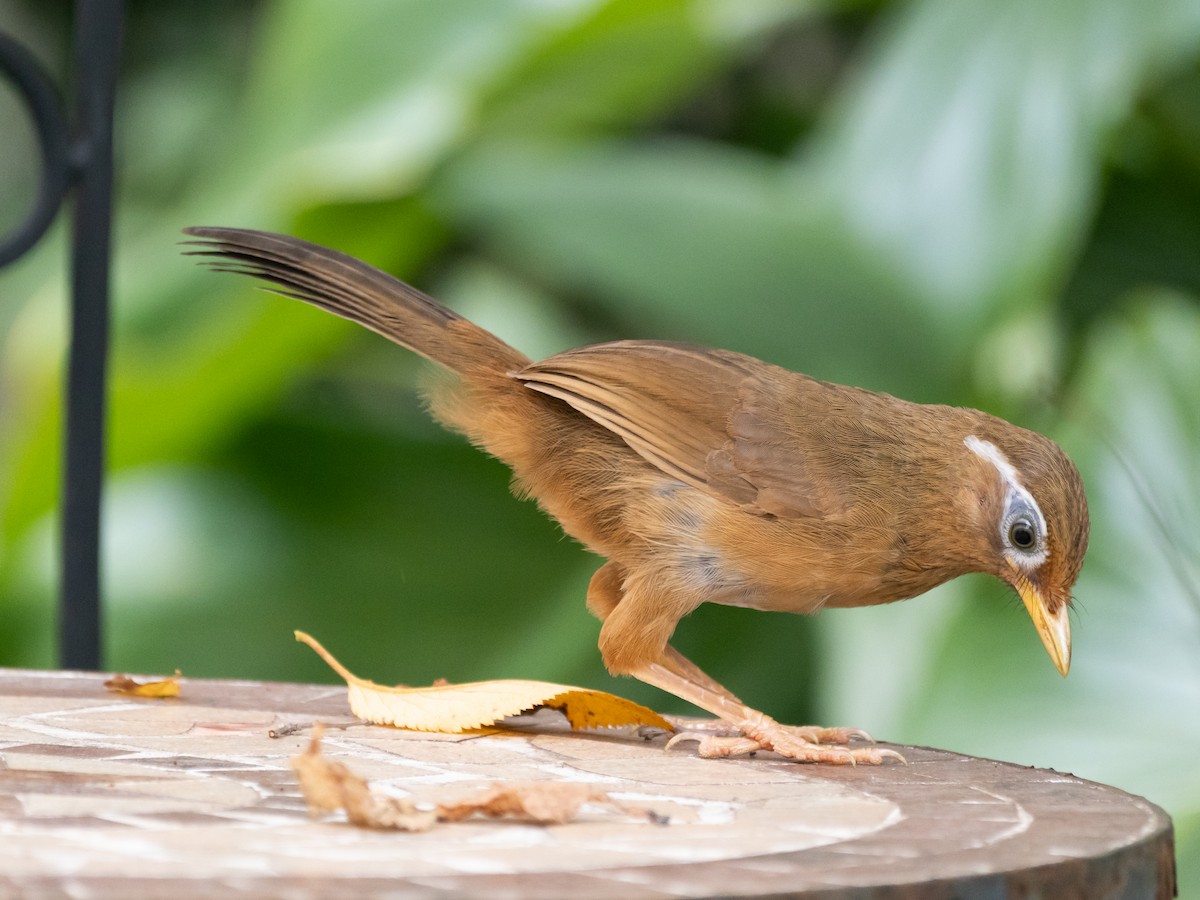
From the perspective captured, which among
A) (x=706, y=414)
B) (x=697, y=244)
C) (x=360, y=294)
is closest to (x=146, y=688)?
(x=360, y=294)

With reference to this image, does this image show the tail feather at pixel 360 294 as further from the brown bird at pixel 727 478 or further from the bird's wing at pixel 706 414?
the bird's wing at pixel 706 414

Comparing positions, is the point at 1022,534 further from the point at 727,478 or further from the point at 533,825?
the point at 533,825

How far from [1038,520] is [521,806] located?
1.20 m

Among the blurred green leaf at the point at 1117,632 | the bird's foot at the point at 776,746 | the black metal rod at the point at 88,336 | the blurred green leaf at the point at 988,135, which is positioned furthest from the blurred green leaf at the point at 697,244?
the bird's foot at the point at 776,746

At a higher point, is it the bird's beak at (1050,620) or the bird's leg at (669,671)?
the bird's beak at (1050,620)

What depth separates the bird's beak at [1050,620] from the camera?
2.36 m

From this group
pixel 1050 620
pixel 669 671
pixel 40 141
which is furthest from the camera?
pixel 40 141

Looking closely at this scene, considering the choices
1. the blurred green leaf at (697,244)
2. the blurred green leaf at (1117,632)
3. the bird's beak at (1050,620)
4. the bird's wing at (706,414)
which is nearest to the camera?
the bird's beak at (1050,620)

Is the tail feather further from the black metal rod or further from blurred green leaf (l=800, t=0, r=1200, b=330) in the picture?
blurred green leaf (l=800, t=0, r=1200, b=330)

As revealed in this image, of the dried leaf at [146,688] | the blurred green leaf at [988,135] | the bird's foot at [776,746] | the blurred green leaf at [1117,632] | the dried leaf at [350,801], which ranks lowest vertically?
the dried leaf at [146,688]

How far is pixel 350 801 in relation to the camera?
1376 millimetres

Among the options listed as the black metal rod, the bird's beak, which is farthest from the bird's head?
the black metal rod

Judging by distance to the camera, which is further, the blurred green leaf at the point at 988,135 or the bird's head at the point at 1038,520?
the blurred green leaf at the point at 988,135

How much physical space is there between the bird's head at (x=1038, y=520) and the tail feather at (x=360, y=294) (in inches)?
32.8
